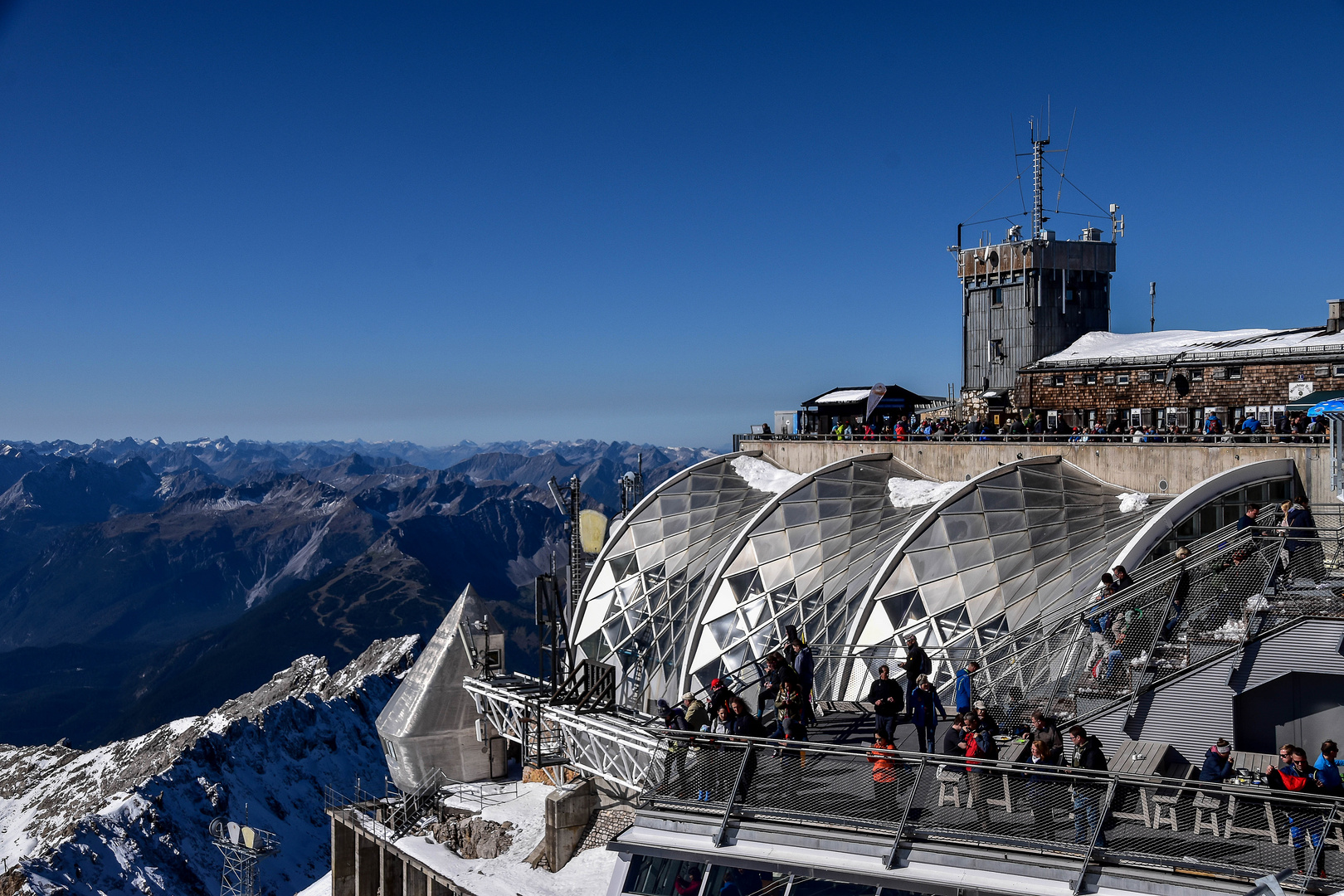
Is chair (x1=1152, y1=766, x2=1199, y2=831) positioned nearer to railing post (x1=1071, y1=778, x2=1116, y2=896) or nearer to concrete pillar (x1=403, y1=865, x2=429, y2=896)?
railing post (x1=1071, y1=778, x2=1116, y2=896)

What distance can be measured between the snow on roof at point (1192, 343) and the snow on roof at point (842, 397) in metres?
9.85

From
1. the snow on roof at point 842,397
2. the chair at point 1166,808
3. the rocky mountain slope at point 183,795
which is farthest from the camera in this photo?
the rocky mountain slope at point 183,795

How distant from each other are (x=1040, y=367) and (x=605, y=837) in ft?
92.9

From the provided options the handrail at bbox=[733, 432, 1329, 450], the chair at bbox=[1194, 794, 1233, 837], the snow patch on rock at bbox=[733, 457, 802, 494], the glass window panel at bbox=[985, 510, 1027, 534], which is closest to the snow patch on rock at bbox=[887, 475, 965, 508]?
the handrail at bbox=[733, 432, 1329, 450]

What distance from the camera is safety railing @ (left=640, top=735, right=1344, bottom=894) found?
420 inches

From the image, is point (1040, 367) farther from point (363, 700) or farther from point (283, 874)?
point (363, 700)

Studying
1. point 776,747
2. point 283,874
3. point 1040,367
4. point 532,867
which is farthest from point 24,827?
point 776,747

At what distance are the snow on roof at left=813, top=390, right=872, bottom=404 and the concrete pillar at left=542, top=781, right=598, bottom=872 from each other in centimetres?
2902

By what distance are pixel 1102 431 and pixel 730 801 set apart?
2522 cm

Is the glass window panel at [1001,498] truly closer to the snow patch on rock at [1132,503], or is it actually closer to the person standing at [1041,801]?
the snow patch on rock at [1132,503]

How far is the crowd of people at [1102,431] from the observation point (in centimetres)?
2786

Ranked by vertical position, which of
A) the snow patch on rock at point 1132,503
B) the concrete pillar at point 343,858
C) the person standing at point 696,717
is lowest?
the concrete pillar at point 343,858

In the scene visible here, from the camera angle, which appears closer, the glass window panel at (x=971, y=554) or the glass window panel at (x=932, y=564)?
the glass window panel at (x=971, y=554)

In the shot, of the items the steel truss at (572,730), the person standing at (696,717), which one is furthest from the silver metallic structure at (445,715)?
the person standing at (696,717)
